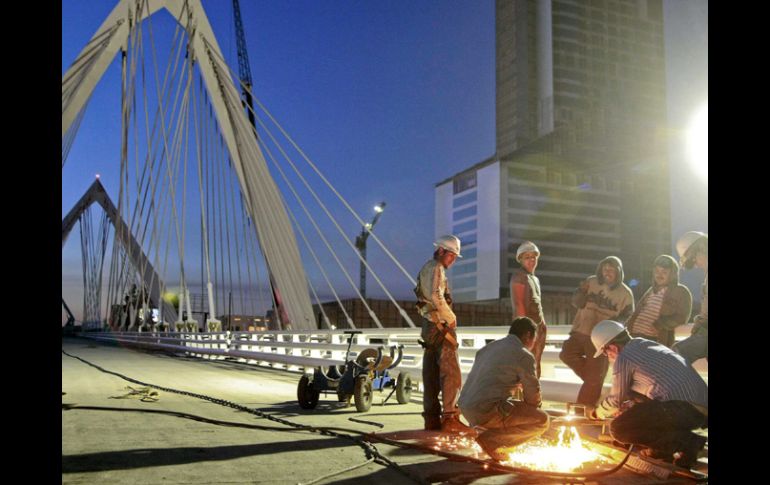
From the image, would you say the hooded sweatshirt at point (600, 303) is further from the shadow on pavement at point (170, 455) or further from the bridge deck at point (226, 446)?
the shadow on pavement at point (170, 455)

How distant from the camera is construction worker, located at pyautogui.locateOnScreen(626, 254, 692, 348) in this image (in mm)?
6113

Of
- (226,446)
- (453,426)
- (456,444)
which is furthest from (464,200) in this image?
(226,446)

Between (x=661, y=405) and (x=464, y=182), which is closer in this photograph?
(x=661, y=405)

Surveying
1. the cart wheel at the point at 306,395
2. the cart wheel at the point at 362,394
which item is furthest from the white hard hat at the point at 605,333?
the cart wheel at the point at 306,395

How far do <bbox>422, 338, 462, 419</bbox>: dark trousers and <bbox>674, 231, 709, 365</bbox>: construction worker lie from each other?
198cm

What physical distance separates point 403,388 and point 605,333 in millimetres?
4501

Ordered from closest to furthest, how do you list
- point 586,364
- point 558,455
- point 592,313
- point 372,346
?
1. point 558,455
2. point 586,364
3. point 592,313
4. point 372,346

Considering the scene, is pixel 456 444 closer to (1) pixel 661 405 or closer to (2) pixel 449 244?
(1) pixel 661 405

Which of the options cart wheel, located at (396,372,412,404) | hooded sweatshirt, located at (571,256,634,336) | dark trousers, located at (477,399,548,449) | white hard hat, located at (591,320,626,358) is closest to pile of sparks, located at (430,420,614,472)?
dark trousers, located at (477,399,548,449)

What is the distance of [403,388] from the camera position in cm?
966

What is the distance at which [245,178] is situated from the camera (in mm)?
23203
